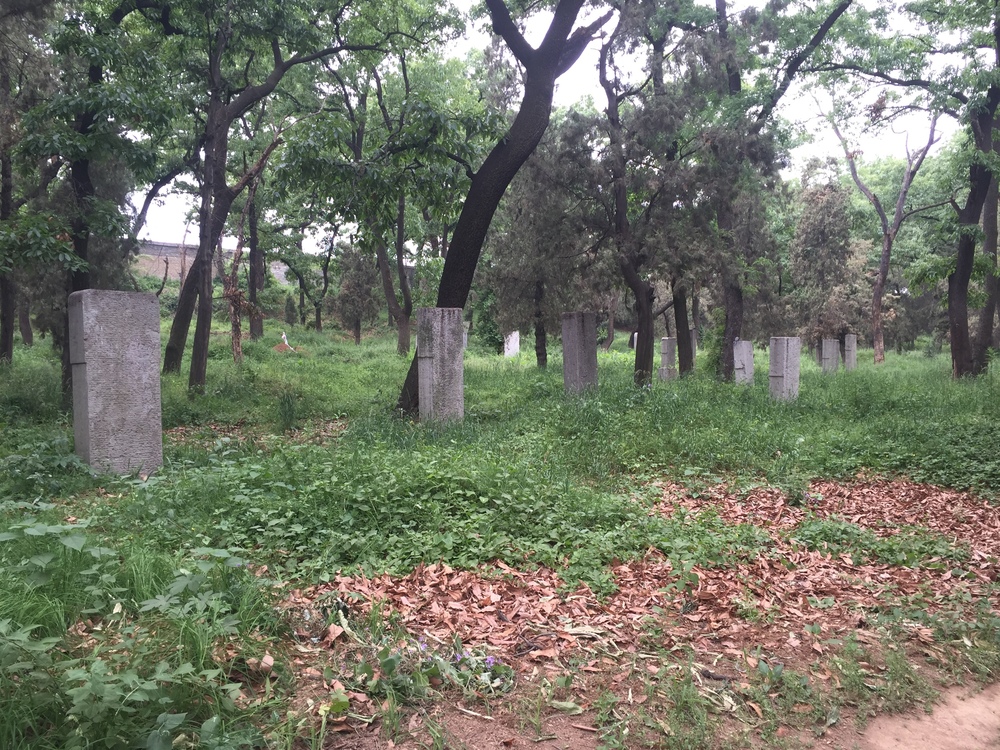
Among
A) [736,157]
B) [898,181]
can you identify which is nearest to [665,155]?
[736,157]

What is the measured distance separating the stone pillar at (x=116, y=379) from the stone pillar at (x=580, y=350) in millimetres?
7135

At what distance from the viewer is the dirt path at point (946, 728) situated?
9.76ft

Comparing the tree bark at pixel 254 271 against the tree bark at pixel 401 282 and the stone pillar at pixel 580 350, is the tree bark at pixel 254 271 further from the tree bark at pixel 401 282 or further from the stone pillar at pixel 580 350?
the stone pillar at pixel 580 350

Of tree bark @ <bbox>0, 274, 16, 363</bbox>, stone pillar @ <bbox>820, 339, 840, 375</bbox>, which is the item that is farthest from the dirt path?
stone pillar @ <bbox>820, 339, 840, 375</bbox>

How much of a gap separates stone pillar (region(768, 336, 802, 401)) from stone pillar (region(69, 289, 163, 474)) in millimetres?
10401

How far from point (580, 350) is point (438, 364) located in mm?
3635

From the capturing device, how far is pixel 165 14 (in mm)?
11703

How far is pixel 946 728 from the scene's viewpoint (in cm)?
311

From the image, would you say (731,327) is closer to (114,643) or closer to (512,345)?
(512,345)

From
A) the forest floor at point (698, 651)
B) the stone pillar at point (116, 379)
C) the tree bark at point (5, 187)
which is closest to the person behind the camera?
the forest floor at point (698, 651)

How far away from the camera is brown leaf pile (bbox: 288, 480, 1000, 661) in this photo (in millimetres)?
3779

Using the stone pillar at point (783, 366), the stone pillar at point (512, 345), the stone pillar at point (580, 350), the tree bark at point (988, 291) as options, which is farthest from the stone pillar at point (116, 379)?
the stone pillar at point (512, 345)

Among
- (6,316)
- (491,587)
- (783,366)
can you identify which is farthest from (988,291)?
(6,316)

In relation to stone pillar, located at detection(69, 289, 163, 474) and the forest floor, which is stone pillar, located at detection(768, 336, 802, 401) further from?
stone pillar, located at detection(69, 289, 163, 474)
